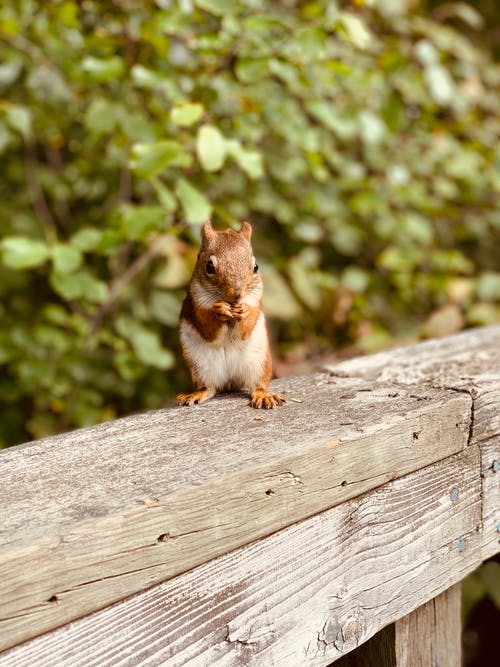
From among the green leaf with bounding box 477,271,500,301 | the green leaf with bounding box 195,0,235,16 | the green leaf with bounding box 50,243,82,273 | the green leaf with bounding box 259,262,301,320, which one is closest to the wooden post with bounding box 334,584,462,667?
the green leaf with bounding box 50,243,82,273

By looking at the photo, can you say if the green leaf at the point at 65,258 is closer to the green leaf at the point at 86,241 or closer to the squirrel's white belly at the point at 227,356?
the green leaf at the point at 86,241

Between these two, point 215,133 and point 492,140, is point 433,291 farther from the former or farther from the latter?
point 215,133

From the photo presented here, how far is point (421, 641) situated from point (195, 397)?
1.49 ft

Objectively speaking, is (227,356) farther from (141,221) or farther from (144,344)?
(144,344)

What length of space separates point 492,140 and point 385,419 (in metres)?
2.79

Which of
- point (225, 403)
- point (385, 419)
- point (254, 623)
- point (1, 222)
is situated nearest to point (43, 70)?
point (1, 222)

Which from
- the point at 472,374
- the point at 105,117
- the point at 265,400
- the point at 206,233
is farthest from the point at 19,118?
the point at 472,374

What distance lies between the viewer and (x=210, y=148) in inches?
59.1

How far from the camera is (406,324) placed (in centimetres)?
288

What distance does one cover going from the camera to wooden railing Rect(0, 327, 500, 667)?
604mm

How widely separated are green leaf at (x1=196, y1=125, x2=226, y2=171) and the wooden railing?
1.96ft

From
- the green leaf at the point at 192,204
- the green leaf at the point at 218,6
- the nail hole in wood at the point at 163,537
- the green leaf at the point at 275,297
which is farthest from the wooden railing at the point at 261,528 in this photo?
the green leaf at the point at 275,297

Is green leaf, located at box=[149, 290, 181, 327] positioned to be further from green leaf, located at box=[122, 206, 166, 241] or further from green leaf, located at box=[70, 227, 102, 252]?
green leaf, located at box=[122, 206, 166, 241]

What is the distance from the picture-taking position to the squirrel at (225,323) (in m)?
1.05
